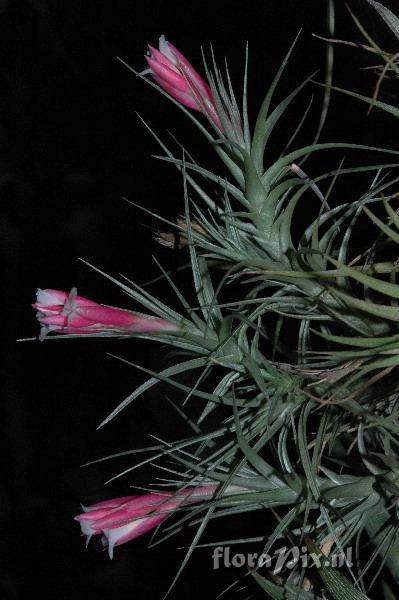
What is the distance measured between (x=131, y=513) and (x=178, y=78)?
0.31m

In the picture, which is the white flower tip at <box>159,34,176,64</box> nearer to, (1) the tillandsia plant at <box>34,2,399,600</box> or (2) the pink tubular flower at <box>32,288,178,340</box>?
(1) the tillandsia plant at <box>34,2,399,600</box>

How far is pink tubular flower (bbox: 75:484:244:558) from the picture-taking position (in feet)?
1.59

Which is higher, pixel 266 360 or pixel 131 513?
pixel 266 360

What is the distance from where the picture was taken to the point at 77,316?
0.47 meters

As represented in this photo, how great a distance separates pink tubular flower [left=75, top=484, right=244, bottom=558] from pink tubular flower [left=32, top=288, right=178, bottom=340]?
0.12 metres

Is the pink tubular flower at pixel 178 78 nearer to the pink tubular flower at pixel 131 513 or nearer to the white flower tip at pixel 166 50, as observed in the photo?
A: the white flower tip at pixel 166 50

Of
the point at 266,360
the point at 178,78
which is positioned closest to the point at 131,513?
the point at 266,360

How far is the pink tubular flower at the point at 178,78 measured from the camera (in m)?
0.49

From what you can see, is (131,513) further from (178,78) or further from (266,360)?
(178,78)

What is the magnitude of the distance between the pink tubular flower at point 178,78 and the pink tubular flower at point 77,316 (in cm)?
15

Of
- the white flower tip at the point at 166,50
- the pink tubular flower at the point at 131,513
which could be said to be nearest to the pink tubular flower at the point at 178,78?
the white flower tip at the point at 166,50

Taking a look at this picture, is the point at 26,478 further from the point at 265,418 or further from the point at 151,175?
the point at 265,418

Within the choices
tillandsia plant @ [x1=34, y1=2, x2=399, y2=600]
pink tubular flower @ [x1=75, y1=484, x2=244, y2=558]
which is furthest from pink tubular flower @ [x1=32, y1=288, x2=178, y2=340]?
pink tubular flower @ [x1=75, y1=484, x2=244, y2=558]

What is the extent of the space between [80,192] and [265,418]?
1.00 m
